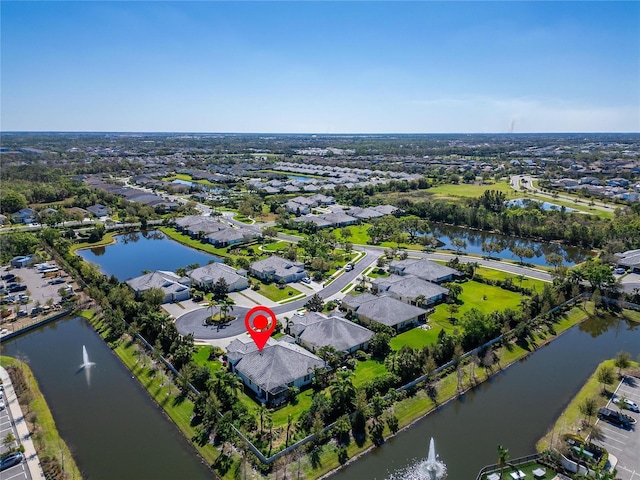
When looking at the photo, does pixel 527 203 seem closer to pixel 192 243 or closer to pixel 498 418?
pixel 192 243

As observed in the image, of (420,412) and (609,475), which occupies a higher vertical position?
(609,475)

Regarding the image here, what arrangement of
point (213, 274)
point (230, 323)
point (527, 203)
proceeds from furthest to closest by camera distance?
point (527, 203), point (213, 274), point (230, 323)

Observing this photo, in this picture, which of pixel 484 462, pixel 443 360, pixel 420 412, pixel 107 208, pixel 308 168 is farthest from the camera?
pixel 308 168

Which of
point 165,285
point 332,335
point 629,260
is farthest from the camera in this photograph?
point 629,260

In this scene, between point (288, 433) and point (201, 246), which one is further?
point (201, 246)

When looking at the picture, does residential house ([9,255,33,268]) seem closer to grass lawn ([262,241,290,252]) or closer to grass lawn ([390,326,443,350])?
grass lawn ([262,241,290,252])

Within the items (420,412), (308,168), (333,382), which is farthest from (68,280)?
(308,168)

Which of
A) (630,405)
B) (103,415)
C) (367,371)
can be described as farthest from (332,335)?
(630,405)

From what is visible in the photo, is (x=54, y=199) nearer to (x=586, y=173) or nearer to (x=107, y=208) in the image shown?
(x=107, y=208)
